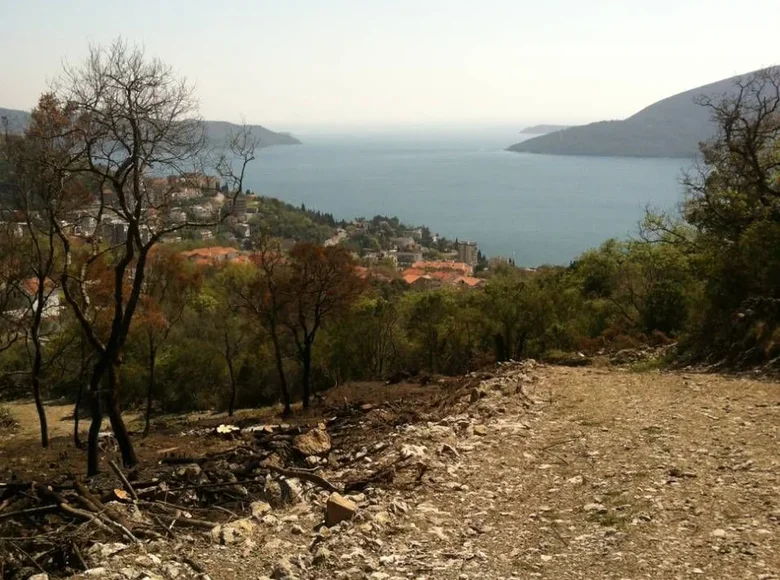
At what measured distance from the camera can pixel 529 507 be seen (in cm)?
595

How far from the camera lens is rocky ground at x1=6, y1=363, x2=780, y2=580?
4820 mm

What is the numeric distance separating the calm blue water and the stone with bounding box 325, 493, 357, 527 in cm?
6624

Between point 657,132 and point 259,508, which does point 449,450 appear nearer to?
point 259,508

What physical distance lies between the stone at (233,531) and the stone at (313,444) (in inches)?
83.3

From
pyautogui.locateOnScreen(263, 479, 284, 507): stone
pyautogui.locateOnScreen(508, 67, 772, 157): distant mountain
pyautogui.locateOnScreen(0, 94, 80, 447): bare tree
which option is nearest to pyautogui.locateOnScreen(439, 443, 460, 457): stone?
pyautogui.locateOnScreen(263, 479, 284, 507): stone

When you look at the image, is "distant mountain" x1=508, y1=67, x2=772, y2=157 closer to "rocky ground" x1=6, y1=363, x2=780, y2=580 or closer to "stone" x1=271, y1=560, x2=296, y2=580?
"rocky ground" x1=6, y1=363, x2=780, y2=580

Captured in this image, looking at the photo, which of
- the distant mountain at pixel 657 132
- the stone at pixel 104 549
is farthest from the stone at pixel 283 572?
the distant mountain at pixel 657 132

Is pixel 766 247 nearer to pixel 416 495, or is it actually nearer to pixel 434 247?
pixel 416 495

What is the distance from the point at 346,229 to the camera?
86.9 meters

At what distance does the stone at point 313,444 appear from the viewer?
25.2ft

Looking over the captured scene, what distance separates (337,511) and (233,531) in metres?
0.89

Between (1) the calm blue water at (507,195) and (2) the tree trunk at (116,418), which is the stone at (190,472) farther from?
(1) the calm blue water at (507,195)

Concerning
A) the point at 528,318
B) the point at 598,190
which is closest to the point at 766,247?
the point at 528,318

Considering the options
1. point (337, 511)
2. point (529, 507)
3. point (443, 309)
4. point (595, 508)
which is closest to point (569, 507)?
point (595, 508)
